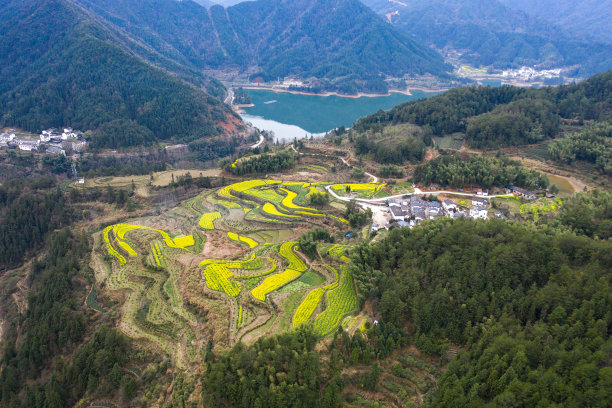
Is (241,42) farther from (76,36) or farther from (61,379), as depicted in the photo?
(61,379)

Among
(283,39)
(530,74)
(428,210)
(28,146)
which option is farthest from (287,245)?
(283,39)

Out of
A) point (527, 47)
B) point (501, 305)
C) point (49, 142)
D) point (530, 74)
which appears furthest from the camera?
point (527, 47)

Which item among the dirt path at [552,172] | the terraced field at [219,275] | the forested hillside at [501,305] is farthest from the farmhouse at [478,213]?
the dirt path at [552,172]

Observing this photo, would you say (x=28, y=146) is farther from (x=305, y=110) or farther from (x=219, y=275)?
(x=305, y=110)

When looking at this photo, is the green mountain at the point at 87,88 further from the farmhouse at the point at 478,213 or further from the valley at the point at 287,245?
the farmhouse at the point at 478,213

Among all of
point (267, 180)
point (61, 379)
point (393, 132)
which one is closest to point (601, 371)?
point (61, 379)

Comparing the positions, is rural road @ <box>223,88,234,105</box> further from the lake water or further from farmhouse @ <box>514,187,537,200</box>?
farmhouse @ <box>514,187,537,200</box>

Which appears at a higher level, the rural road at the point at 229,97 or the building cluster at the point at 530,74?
the building cluster at the point at 530,74
